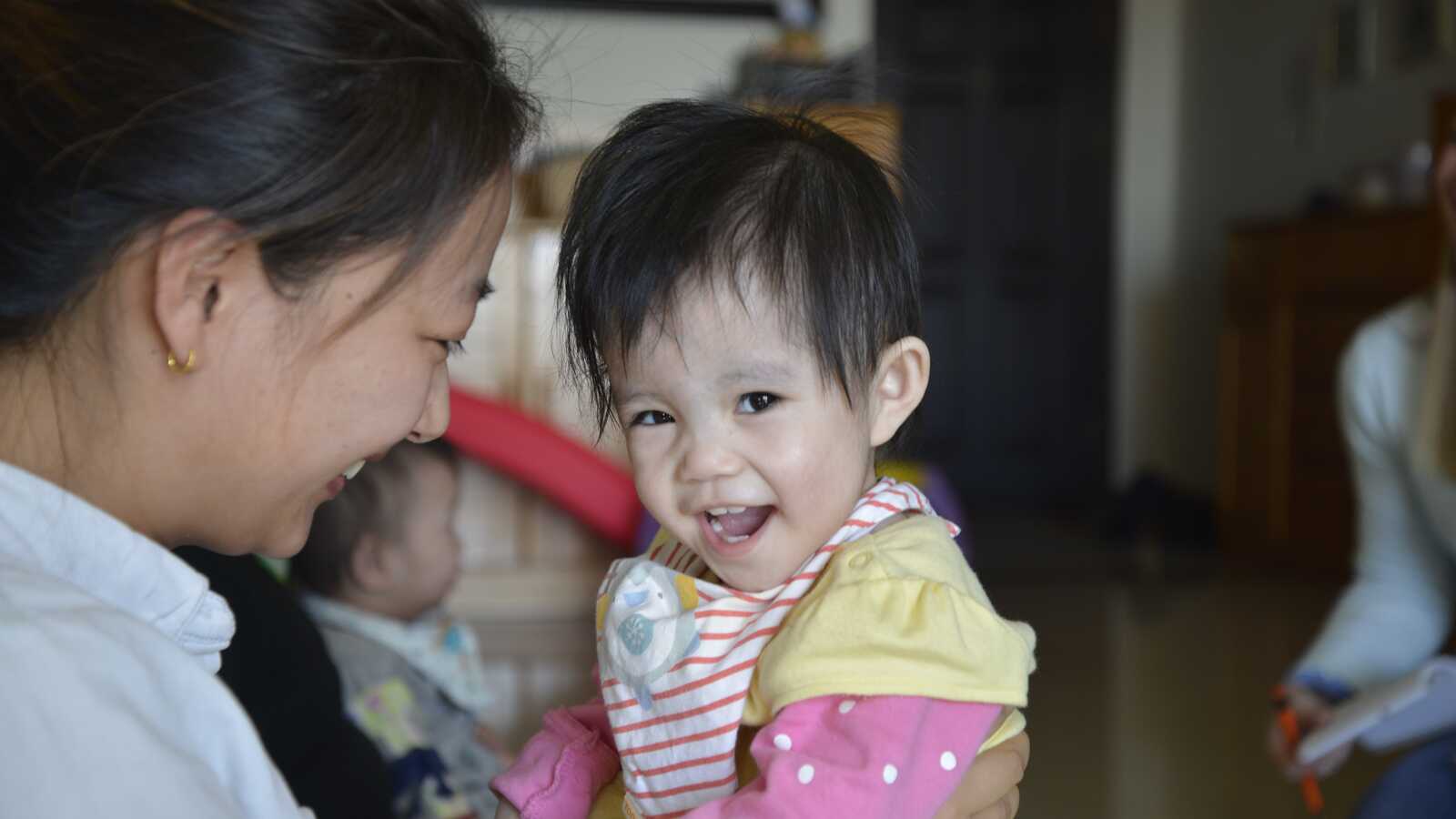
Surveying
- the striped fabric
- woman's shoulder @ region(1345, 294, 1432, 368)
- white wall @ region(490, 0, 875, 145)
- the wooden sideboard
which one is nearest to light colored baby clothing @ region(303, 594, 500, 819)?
the striped fabric

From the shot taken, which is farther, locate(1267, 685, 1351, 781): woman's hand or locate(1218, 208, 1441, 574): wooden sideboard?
locate(1218, 208, 1441, 574): wooden sideboard

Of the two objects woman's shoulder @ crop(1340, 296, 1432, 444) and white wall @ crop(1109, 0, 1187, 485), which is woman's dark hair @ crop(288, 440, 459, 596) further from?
A: white wall @ crop(1109, 0, 1187, 485)

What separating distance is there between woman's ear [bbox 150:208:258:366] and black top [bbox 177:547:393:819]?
59 cm

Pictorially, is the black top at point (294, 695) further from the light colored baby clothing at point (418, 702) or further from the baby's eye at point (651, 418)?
the baby's eye at point (651, 418)

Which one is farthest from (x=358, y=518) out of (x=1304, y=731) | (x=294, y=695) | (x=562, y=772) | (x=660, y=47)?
(x=660, y=47)

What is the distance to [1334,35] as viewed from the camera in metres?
5.15

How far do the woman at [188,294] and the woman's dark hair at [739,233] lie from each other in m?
0.14

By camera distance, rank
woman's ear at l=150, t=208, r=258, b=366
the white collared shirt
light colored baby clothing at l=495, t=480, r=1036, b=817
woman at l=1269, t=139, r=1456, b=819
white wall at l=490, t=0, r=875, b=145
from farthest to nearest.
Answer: white wall at l=490, t=0, r=875, b=145 < woman at l=1269, t=139, r=1456, b=819 < light colored baby clothing at l=495, t=480, r=1036, b=817 < woman's ear at l=150, t=208, r=258, b=366 < the white collared shirt

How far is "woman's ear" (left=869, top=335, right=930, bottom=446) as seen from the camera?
38.8 inches

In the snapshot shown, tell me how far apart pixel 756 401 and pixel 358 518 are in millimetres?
1322

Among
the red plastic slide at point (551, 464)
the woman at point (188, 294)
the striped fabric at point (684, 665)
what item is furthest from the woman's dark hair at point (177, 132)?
the red plastic slide at point (551, 464)

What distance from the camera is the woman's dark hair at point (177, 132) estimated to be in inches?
28.1

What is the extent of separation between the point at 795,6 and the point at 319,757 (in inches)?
159

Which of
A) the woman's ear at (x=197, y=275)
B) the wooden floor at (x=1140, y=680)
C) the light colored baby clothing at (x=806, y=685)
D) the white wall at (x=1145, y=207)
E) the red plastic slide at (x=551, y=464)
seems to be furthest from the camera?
the white wall at (x=1145, y=207)
